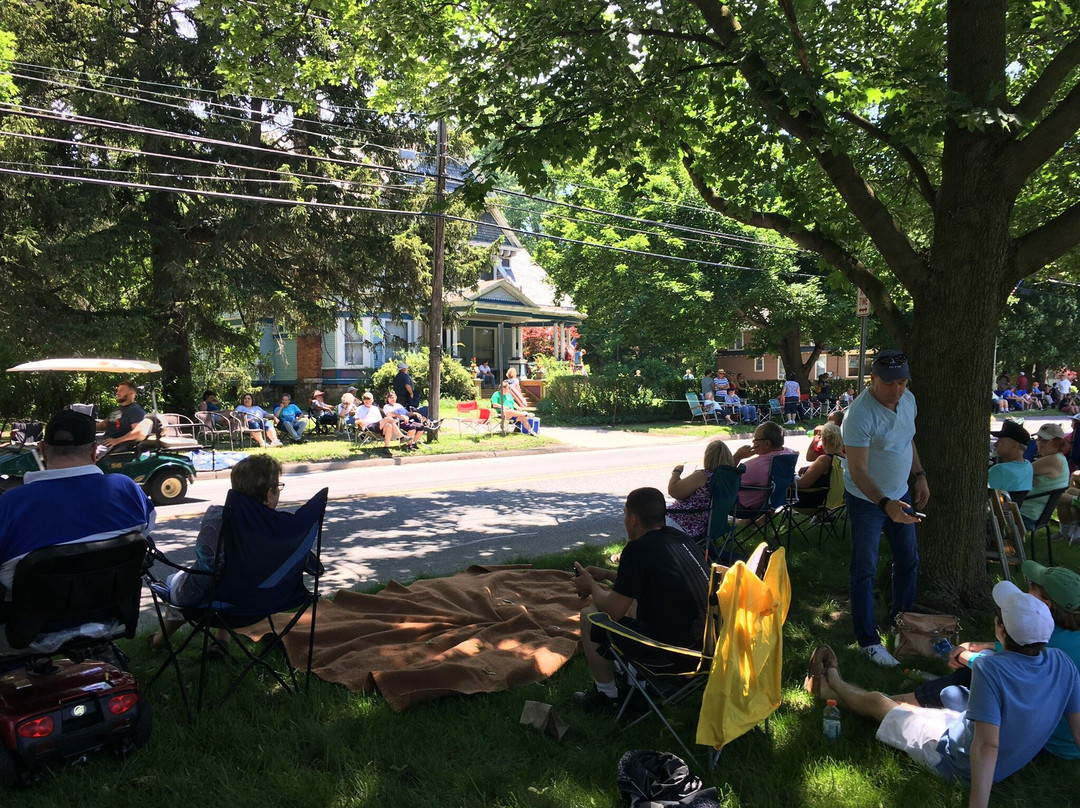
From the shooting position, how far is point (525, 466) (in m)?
16.2

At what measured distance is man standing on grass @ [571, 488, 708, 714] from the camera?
380 centimetres

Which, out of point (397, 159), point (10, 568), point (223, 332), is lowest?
point (10, 568)

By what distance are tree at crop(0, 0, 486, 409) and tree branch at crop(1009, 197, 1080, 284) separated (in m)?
12.8

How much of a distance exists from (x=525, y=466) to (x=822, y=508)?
8.86 metres

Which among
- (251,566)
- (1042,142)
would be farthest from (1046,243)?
(251,566)

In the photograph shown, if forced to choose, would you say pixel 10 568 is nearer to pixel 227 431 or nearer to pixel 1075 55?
pixel 1075 55

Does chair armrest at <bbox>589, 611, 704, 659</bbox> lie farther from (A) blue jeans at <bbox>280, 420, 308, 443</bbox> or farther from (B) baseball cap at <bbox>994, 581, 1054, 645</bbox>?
(A) blue jeans at <bbox>280, 420, 308, 443</bbox>

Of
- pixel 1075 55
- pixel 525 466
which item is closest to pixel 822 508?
pixel 1075 55

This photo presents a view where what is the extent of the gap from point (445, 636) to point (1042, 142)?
5334 millimetres

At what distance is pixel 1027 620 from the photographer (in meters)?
3.15

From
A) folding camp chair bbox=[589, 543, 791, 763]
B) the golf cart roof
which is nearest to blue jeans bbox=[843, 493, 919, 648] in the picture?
folding camp chair bbox=[589, 543, 791, 763]

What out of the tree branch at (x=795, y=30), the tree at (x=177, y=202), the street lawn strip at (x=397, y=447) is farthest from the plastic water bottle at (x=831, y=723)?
the tree at (x=177, y=202)

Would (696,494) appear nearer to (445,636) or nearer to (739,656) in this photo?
(445,636)

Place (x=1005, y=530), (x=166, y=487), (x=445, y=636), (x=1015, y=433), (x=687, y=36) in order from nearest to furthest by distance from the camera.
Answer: (x=445, y=636), (x=687, y=36), (x=1005, y=530), (x=1015, y=433), (x=166, y=487)
